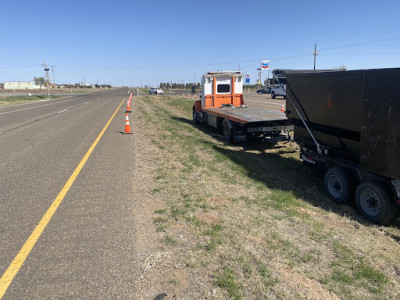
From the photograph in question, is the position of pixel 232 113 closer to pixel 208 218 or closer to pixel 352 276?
pixel 208 218

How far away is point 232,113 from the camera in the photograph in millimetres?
12312

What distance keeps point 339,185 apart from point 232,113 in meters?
6.75

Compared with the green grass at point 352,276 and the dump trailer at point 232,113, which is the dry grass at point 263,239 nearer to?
the green grass at point 352,276

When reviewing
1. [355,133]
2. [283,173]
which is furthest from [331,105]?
[283,173]

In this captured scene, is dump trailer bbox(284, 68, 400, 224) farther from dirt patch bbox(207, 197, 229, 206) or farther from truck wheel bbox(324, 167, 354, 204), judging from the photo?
dirt patch bbox(207, 197, 229, 206)

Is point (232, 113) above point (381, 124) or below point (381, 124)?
below

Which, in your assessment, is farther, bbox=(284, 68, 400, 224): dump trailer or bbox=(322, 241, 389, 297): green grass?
bbox=(284, 68, 400, 224): dump trailer

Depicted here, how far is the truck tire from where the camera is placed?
16.4ft

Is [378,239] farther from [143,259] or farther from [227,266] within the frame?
[143,259]

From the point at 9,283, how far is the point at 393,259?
→ 4.78 meters

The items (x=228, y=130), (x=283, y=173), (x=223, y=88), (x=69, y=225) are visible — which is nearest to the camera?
(x=69, y=225)

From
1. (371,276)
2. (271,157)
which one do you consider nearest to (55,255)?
(371,276)

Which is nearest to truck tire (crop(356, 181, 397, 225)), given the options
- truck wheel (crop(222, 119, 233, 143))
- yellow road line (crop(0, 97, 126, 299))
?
yellow road line (crop(0, 97, 126, 299))

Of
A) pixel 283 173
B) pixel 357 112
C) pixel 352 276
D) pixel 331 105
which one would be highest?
pixel 331 105
